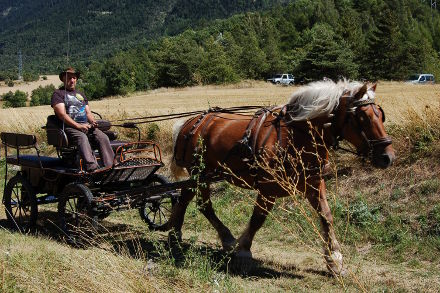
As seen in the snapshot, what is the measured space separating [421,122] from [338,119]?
399 centimetres

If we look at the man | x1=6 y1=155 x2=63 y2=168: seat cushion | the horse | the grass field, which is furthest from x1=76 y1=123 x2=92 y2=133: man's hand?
the horse

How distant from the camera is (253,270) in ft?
19.5

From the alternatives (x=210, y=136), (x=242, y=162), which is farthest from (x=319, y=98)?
(x=210, y=136)

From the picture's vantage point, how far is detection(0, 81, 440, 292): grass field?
439 centimetres

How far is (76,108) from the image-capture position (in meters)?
7.33

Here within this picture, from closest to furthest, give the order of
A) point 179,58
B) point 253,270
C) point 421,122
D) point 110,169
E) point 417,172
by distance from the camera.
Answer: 1. point 253,270
2. point 110,169
3. point 417,172
4. point 421,122
5. point 179,58

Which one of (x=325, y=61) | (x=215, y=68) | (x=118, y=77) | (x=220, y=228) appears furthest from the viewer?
(x=118, y=77)

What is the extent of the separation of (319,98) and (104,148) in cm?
320

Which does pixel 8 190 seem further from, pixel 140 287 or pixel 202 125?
pixel 140 287

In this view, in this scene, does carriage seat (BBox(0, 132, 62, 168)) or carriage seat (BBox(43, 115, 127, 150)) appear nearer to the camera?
carriage seat (BBox(43, 115, 127, 150))

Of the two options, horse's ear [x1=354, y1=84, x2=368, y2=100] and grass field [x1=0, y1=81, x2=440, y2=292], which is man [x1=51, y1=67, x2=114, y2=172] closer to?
grass field [x1=0, y1=81, x2=440, y2=292]

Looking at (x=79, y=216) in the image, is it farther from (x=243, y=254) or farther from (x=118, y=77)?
Result: (x=118, y=77)

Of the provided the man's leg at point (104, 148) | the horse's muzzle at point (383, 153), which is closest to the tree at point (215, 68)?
the man's leg at point (104, 148)

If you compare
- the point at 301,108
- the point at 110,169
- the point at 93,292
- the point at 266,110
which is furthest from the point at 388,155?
the point at 110,169
